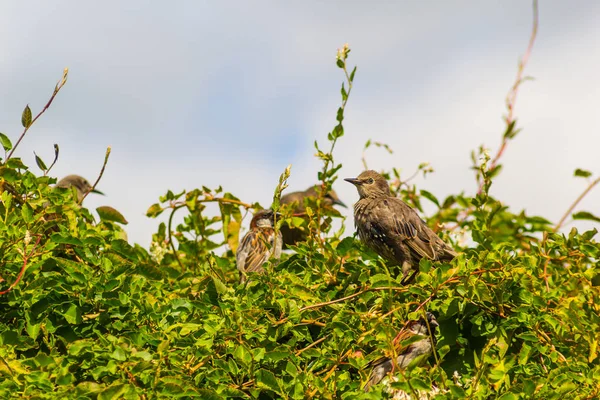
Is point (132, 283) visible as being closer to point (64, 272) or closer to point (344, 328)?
point (64, 272)

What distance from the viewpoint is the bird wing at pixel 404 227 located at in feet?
19.9

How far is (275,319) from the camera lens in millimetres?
3965

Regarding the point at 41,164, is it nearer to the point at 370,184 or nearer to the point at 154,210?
the point at 154,210

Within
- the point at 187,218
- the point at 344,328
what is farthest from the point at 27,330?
the point at 187,218

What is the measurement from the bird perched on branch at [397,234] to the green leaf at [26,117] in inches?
112

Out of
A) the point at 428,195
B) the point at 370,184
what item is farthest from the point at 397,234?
the point at 370,184

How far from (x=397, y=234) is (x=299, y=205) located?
3508 millimetres

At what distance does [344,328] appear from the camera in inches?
152

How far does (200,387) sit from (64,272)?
120 cm

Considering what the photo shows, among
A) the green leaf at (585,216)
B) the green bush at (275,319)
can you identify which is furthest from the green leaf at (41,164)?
the green leaf at (585,216)

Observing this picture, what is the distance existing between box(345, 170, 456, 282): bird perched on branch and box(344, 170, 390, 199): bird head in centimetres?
39

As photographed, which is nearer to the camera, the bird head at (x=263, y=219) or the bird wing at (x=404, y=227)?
the bird wing at (x=404, y=227)

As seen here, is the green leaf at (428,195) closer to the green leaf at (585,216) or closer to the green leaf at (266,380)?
the green leaf at (585,216)

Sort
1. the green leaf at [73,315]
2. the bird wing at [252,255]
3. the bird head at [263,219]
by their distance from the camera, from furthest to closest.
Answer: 1. the bird head at [263,219]
2. the bird wing at [252,255]
3. the green leaf at [73,315]
